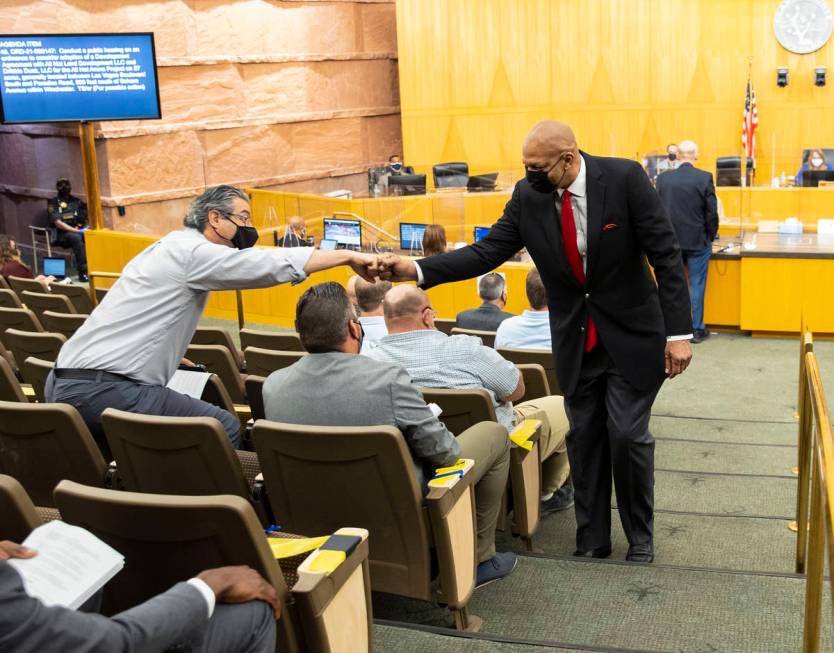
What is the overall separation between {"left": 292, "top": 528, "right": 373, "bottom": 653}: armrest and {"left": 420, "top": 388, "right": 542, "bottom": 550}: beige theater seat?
111 centimetres

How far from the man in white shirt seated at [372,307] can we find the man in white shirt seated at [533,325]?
0.59 meters

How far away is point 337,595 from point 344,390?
72 centimetres

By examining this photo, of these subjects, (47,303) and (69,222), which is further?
(69,222)

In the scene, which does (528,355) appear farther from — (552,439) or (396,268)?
(396,268)

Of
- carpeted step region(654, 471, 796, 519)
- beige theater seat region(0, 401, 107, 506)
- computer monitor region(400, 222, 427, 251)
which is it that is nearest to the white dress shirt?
carpeted step region(654, 471, 796, 519)

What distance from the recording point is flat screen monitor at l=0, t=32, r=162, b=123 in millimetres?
10078

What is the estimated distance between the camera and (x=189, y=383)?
3738 millimetres

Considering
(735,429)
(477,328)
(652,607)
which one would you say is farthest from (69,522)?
(735,429)

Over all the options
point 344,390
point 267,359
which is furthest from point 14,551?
point 267,359

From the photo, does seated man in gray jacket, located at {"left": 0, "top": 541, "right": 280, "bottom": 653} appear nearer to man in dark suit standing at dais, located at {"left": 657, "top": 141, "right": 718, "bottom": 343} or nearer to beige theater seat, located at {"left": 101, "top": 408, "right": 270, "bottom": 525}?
beige theater seat, located at {"left": 101, "top": 408, "right": 270, "bottom": 525}

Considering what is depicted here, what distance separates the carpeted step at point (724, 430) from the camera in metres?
5.45

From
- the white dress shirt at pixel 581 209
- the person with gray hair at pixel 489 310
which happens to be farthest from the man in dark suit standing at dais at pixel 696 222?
the white dress shirt at pixel 581 209

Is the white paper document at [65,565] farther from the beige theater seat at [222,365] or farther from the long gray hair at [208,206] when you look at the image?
the beige theater seat at [222,365]

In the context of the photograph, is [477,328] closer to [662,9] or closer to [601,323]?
[601,323]
